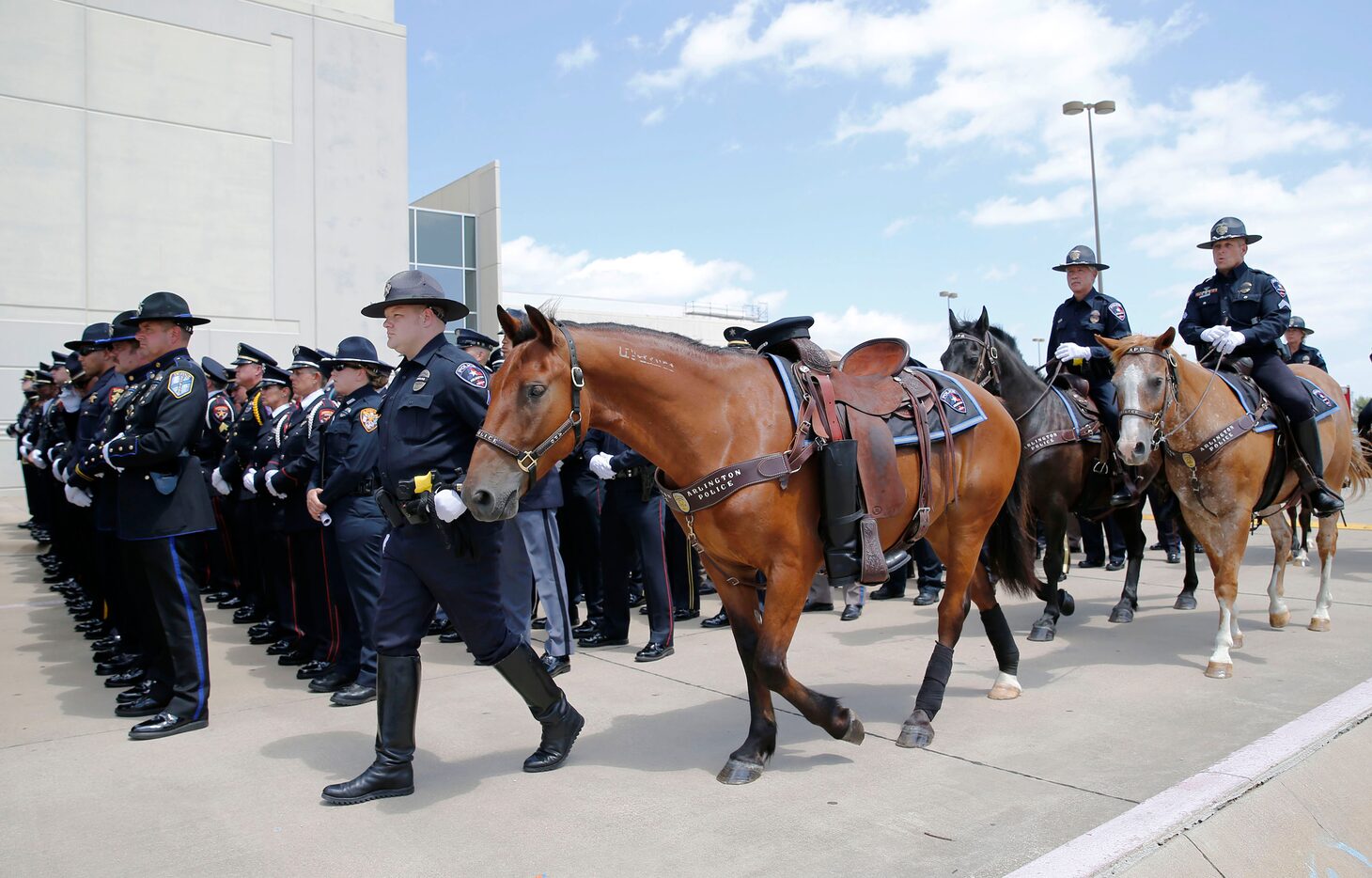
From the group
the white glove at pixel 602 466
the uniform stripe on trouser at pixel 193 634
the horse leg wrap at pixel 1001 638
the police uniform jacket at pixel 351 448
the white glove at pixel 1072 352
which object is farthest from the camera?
the white glove at pixel 1072 352

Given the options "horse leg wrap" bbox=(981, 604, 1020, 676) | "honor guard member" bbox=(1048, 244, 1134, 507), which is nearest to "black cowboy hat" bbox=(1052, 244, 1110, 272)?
"honor guard member" bbox=(1048, 244, 1134, 507)

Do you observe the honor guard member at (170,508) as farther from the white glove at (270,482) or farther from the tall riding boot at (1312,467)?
the tall riding boot at (1312,467)

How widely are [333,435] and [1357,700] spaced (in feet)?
19.9

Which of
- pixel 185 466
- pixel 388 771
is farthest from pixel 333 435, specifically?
pixel 388 771

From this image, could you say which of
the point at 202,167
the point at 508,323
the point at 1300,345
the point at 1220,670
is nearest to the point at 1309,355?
the point at 1300,345

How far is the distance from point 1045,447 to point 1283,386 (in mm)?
1703

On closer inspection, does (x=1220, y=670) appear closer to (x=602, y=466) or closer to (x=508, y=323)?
(x=602, y=466)

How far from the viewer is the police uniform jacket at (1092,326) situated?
7.82m

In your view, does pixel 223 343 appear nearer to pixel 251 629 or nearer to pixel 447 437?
pixel 251 629

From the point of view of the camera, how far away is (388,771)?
4.07 meters

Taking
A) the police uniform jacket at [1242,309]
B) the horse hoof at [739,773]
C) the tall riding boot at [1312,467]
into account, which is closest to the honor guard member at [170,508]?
the horse hoof at [739,773]

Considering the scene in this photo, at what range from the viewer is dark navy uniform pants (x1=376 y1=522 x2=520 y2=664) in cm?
403

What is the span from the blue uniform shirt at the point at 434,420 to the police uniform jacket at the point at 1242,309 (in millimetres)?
5623

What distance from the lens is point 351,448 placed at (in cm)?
575
